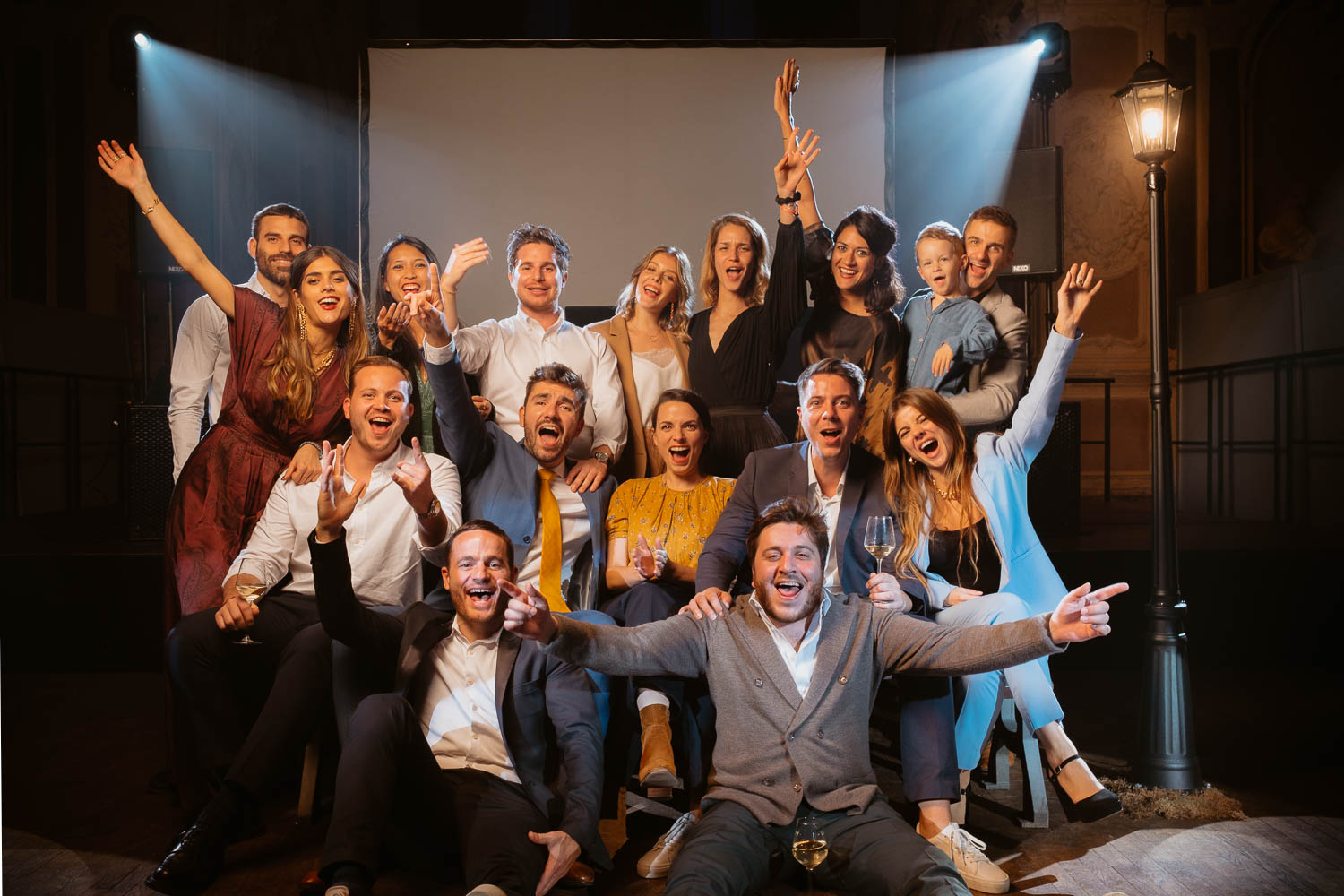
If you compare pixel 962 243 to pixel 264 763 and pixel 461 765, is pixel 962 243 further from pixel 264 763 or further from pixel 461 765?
pixel 264 763

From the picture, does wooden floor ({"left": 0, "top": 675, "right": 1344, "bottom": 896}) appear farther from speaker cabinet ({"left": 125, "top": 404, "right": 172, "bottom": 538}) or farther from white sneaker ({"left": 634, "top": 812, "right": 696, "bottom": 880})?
speaker cabinet ({"left": 125, "top": 404, "right": 172, "bottom": 538})

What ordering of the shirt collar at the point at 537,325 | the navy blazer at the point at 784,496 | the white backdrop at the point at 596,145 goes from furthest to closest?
the white backdrop at the point at 596,145 → the shirt collar at the point at 537,325 → the navy blazer at the point at 784,496

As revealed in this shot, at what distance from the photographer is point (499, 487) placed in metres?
3.46

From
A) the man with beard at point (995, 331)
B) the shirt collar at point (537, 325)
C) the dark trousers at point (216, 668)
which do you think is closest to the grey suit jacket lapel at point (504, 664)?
the dark trousers at point (216, 668)

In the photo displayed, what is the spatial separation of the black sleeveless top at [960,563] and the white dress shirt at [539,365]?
1302 mm

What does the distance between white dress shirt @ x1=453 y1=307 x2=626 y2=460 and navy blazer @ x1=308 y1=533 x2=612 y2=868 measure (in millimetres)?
1205

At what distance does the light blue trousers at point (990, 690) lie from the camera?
10.2 ft

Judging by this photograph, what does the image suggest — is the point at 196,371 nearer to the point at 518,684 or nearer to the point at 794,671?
the point at 518,684

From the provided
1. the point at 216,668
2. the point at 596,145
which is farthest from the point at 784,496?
the point at 596,145

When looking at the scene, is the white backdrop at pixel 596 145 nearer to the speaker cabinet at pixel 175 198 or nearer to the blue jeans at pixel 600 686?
the speaker cabinet at pixel 175 198

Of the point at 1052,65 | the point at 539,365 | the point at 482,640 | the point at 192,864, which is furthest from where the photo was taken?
the point at 1052,65

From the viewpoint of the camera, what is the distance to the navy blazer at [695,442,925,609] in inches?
127

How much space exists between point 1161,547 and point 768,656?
1836 millimetres

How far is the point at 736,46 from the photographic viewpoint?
5395 millimetres
